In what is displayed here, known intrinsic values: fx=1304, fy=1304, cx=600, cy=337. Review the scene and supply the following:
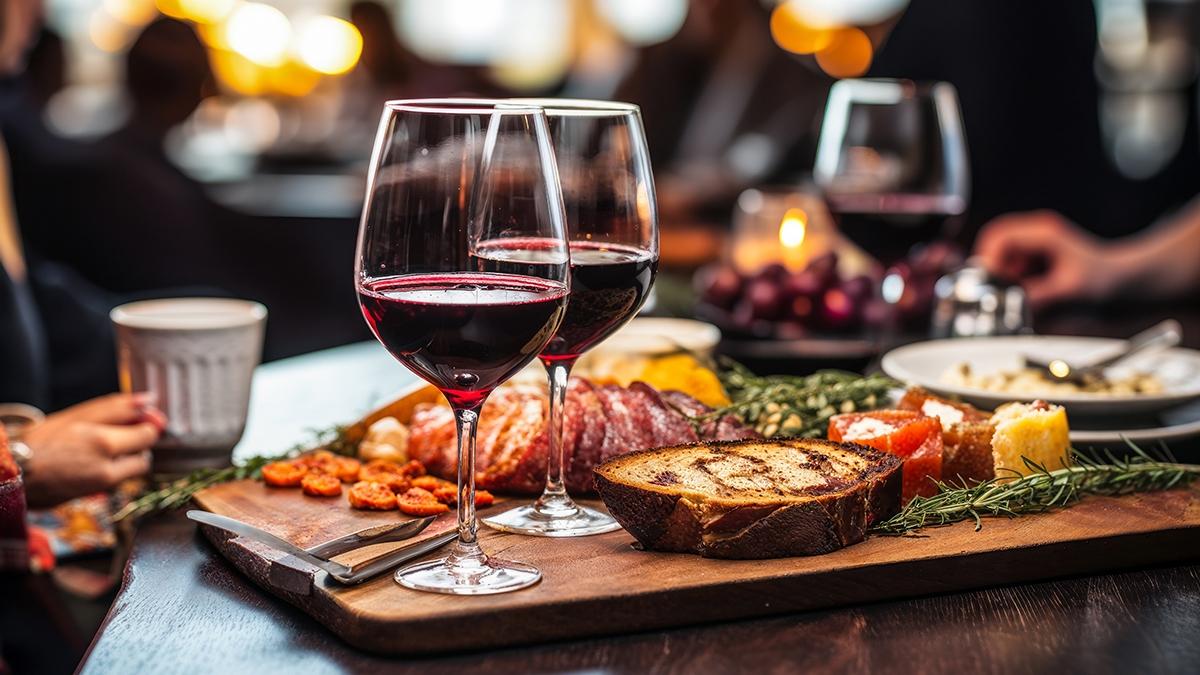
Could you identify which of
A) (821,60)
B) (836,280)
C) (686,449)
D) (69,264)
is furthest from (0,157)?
(821,60)

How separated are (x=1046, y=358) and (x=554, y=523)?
95 cm

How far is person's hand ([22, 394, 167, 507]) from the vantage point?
1.67 m

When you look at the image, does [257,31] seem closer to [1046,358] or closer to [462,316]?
[1046,358]

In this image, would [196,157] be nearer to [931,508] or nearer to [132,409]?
[132,409]

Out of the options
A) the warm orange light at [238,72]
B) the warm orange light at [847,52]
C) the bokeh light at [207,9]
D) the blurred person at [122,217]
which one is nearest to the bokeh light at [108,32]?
the warm orange light at [238,72]

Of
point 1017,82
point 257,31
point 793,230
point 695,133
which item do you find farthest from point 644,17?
point 793,230

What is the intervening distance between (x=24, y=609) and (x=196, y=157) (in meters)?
8.31

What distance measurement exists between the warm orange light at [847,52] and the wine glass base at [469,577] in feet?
31.7

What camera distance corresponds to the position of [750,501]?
1194 mm

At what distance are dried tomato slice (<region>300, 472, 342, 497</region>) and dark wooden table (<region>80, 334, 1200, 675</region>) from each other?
16cm

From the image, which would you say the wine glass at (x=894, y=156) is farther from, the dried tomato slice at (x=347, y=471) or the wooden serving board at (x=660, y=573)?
the dried tomato slice at (x=347, y=471)

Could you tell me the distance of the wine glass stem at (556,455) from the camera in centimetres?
136

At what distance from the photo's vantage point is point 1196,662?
1.06m

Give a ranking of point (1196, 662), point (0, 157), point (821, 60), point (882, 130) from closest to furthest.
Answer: point (1196, 662), point (882, 130), point (0, 157), point (821, 60)
